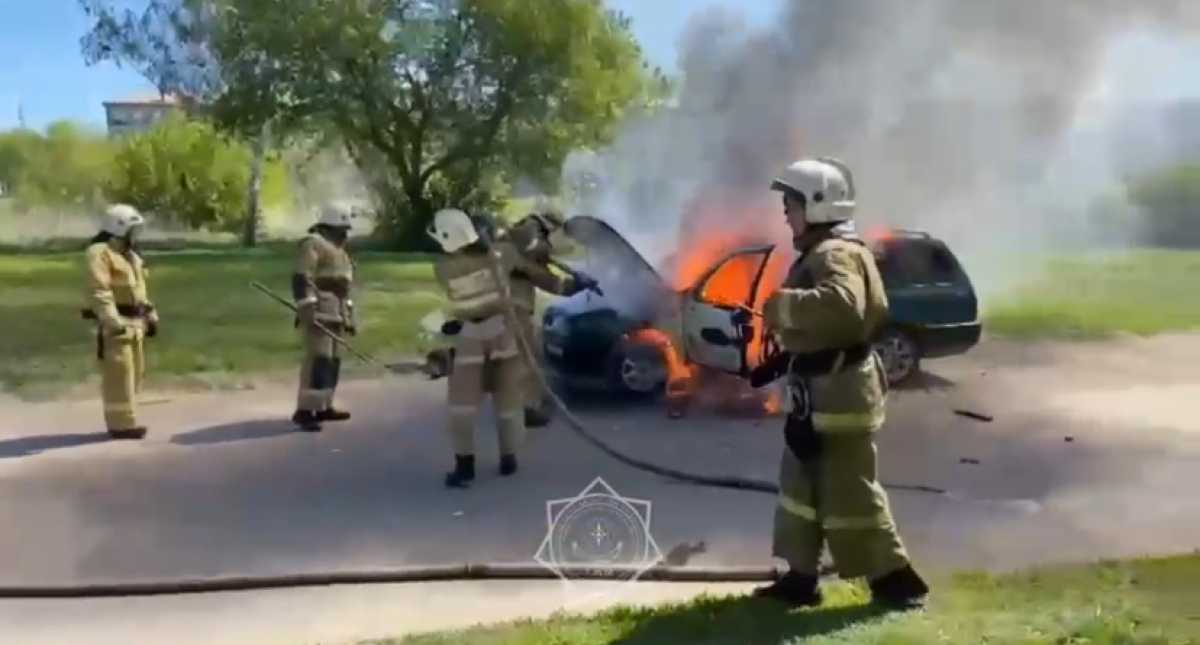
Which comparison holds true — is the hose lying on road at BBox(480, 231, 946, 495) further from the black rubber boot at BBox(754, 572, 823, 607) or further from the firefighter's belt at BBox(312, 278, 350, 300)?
the black rubber boot at BBox(754, 572, 823, 607)

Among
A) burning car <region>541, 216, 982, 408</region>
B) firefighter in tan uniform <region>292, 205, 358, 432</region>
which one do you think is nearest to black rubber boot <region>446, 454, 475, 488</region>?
firefighter in tan uniform <region>292, 205, 358, 432</region>

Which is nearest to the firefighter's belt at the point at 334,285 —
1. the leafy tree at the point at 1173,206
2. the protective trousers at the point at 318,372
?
the protective trousers at the point at 318,372

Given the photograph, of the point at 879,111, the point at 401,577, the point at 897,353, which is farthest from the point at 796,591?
the point at 879,111

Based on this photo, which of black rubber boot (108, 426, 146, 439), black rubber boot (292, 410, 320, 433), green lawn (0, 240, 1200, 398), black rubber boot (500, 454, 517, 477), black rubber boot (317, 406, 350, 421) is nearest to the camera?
black rubber boot (500, 454, 517, 477)

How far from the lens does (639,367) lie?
8969mm

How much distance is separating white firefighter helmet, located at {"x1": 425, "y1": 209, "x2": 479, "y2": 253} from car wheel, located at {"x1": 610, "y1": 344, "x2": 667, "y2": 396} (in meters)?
2.17

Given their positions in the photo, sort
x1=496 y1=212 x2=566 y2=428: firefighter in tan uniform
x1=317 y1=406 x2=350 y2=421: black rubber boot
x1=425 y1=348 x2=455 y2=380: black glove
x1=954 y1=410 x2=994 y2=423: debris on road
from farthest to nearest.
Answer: x1=425 y1=348 x2=455 y2=380: black glove
x1=954 y1=410 x2=994 y2=423: debris on road
x1=317 y1=406 x2=350 y2=421: black rubber boot
x1=496 y1=212 x2=566 y2=428: firefighter in tan uniform

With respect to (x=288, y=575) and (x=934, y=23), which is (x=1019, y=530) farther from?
(x=934, y=23)


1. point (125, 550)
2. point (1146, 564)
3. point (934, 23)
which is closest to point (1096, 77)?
point (934, 23)

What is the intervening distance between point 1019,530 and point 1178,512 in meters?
0.91

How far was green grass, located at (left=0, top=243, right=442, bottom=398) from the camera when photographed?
35.5 ft

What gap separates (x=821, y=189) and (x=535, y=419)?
14.4 ft

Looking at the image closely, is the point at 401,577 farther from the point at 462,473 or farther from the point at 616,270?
the point at 616,270

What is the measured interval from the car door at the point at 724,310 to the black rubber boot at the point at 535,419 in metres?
1.07
